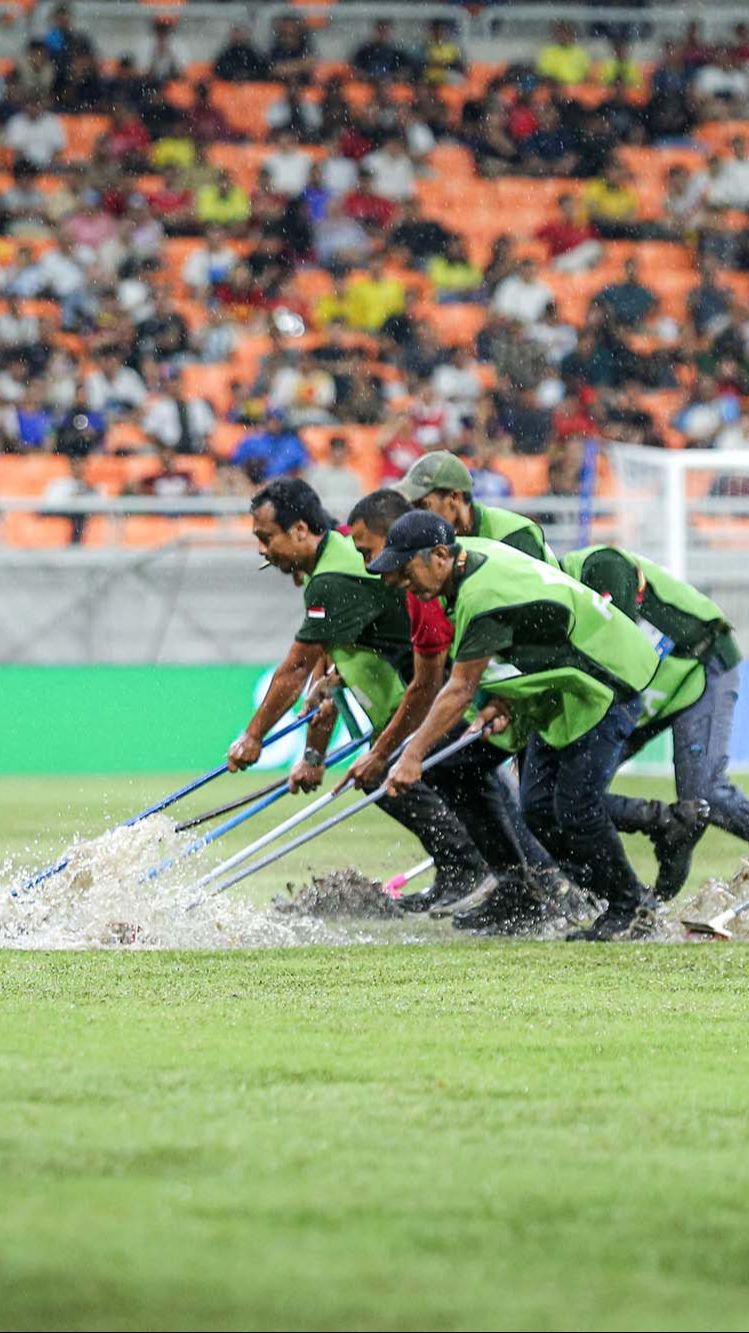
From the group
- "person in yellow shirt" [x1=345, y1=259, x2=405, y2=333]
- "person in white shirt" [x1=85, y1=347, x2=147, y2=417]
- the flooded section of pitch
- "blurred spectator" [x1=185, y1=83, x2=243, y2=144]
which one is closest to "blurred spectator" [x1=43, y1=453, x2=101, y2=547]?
"person in white shirt" [x1=85, y1=347, x2=147, y2=417]

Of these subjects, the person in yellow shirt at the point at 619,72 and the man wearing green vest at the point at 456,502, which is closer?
the man wearing green vest at the point at 456,502

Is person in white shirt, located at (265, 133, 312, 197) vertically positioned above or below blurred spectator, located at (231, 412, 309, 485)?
above

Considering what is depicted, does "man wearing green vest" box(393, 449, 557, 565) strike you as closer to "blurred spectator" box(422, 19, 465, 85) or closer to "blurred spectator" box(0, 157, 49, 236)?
"blurred spectator" box(0, 157, 49, 236)

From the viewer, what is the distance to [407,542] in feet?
25.7

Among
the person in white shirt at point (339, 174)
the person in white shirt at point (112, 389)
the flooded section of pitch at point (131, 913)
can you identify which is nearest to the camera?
the flooded section of pitch at point (131, 913)

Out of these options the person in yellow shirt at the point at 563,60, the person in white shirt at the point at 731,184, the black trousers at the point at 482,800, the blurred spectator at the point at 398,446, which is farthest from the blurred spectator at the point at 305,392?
the black trousers at the point at 482,800

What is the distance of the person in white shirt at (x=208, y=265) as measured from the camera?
23.5m

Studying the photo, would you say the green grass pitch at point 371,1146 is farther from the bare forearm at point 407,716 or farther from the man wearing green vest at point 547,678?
the bare forearm at point 407,716

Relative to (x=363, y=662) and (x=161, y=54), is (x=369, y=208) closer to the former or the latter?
(x=161, y=54)

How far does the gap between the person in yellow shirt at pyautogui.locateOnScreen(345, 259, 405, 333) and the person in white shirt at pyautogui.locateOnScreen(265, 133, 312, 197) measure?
1682mm

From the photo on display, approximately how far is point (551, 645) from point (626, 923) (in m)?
1.16

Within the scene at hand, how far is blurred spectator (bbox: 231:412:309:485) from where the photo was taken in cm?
2061

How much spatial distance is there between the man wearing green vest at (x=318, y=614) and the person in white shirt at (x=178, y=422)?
1175cm

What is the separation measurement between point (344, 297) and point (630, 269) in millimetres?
3350
